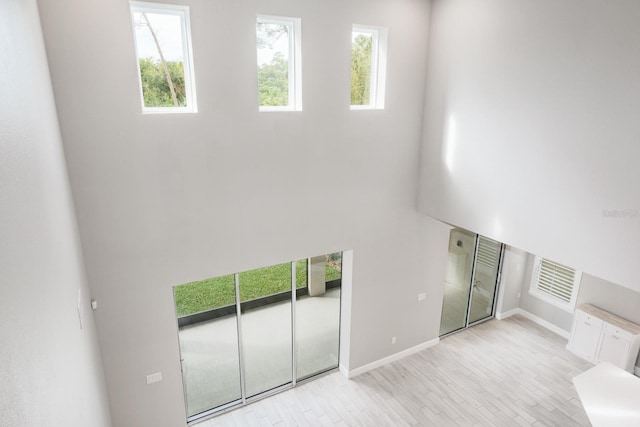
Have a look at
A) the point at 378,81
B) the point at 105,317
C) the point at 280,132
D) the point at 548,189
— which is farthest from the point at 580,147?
the point at 105,317

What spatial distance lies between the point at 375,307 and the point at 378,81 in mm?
3679

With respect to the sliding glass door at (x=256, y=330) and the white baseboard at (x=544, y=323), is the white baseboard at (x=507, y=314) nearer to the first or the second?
the white baseboard at (x=544, y=323)

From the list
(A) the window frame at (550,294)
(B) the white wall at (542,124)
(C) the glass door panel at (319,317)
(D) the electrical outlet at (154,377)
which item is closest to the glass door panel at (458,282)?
(A) the window frame at (550,294)

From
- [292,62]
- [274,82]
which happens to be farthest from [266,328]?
[292,62]

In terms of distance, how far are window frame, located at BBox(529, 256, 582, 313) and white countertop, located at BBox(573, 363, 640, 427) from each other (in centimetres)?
254

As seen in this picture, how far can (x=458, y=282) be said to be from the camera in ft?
26.9

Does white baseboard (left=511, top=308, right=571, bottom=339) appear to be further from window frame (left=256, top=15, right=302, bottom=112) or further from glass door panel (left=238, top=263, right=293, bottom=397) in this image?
window frame (left=256, top=15, right=302, bottom=112)

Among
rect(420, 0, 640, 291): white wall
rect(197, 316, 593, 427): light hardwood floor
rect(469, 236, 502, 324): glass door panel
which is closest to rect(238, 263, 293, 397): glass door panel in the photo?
rect(197, 316, 593, 427): light hardwood floor

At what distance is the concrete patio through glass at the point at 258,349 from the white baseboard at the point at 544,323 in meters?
4.70

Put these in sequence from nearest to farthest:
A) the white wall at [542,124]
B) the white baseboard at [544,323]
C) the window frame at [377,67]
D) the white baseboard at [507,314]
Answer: the white wall at [542,124]
the window frame at [377,67]
the white baseboard at [544,323]
the white baseboard at [507,314]

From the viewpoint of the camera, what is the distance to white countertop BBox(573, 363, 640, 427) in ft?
15.3

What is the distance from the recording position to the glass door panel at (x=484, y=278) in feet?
27.3

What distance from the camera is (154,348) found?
501cm

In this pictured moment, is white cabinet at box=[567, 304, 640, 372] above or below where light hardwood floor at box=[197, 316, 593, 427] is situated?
above
